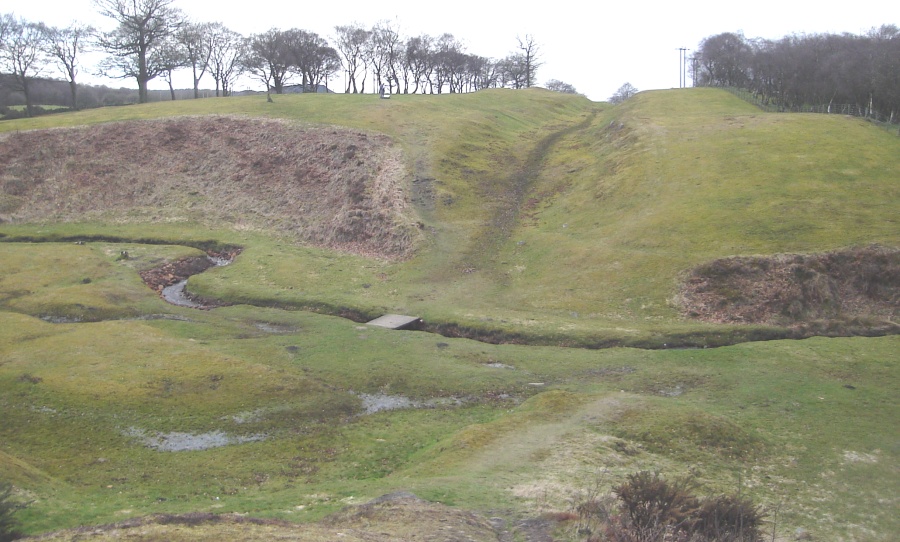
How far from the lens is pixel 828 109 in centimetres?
7262

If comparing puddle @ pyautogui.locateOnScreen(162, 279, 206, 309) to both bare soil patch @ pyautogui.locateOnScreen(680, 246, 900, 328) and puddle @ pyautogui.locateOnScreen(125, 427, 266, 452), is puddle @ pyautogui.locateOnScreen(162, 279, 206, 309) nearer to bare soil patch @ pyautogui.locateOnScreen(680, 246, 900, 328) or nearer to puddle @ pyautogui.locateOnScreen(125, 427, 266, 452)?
puddle @ pyautogui.locateOnScreen(125, 427, 266, 452)

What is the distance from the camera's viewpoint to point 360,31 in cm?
11400

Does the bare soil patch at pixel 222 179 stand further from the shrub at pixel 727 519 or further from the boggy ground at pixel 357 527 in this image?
the shrub at pixel 727 519

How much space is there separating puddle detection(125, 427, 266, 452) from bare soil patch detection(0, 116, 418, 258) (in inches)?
1098

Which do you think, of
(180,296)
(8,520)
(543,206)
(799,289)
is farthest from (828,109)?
(8,520)

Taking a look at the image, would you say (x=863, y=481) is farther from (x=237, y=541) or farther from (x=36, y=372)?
(x=36, y=372)

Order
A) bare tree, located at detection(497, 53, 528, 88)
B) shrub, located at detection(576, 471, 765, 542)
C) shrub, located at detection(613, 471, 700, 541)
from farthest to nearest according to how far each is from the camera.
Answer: bare tree, located at detection(497, 53, 528, 88), shrub, located at detection(613, 471, 700, 541), shrub, located at detection(576, 471, 765, 542)

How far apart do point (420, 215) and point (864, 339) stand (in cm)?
3319

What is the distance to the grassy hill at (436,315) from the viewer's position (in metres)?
21.0

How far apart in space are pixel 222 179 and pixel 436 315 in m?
35.2

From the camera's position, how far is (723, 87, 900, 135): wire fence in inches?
2472

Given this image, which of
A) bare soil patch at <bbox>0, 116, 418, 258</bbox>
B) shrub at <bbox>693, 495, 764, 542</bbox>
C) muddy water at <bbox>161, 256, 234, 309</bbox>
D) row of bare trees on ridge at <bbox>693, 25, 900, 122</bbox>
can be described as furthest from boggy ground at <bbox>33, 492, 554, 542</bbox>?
row of bare trees on ridge at <bbox>693, 25, 900, 122</bbox>

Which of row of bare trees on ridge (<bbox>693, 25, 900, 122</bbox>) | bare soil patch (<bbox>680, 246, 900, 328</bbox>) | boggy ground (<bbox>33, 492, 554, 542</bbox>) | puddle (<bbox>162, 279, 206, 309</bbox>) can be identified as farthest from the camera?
row of bare trees on ridge (<bbox>693, 25, 900, 122</bbox>)

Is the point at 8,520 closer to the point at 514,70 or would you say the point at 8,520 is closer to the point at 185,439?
the point at 185,439
